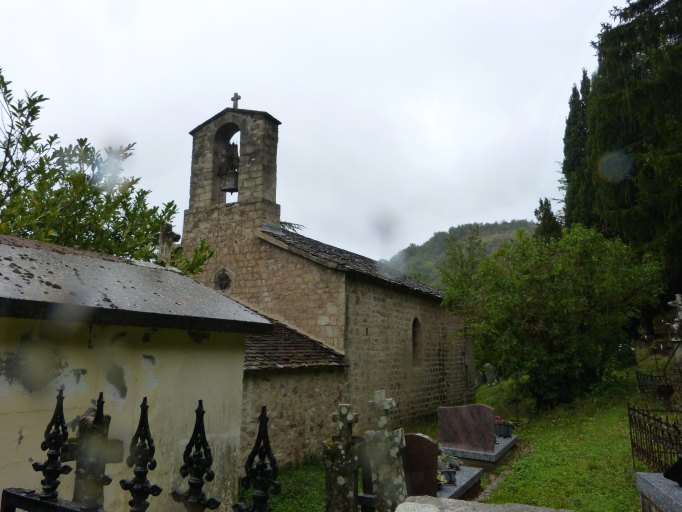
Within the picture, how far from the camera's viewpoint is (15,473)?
1979 mm

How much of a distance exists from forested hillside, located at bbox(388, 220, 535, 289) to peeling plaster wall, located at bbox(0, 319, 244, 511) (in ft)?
142

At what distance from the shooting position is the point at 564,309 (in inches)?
538

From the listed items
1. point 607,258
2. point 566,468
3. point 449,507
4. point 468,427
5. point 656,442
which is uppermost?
point 607,258

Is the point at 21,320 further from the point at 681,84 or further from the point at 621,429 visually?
the point at 681,84

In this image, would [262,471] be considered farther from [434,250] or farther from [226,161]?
[434,250]

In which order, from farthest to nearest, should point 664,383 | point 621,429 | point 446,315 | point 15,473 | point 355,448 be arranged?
point 446,315, point 664,383, point 621,429, point 355,448, point 15,473


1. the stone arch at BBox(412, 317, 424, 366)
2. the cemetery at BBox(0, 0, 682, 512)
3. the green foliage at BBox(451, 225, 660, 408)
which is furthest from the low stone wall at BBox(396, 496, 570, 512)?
the stone arch at BBox(412, 317, 424, 366)

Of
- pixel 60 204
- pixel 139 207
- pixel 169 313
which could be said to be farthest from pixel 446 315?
pixel 169 313

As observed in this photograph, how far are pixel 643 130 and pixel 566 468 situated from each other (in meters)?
13.8

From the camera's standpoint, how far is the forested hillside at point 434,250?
5278 cm

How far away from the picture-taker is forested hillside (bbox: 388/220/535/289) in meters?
52.8

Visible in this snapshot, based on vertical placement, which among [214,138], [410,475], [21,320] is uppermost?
[214,138]

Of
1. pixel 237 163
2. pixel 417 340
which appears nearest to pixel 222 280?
pixel 237 163

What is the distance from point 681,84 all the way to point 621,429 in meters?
11.9
